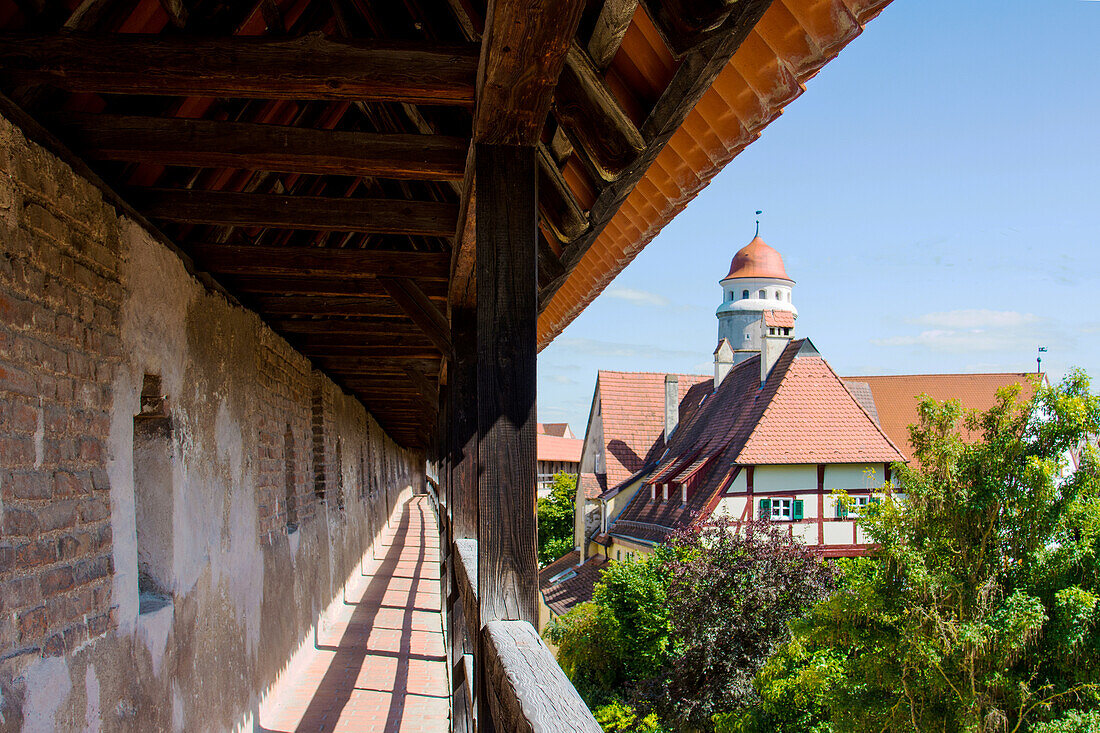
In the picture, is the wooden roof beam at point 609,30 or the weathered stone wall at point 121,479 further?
the weathered stone wall at point 121,479

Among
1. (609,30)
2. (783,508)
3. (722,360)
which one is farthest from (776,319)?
(609,30)

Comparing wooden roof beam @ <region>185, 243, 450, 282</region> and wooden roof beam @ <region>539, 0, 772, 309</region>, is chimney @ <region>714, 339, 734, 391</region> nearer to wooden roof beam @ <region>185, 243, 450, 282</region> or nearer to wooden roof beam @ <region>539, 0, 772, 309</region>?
wooden roof beam @ <region>185, 243, 450, 282</region>

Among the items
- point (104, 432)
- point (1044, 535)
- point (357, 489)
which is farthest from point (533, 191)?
point (1044, 535)

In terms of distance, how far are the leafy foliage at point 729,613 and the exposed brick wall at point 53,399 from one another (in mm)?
11691

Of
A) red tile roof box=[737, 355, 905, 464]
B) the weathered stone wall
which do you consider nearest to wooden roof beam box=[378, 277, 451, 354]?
the weathered stone wall

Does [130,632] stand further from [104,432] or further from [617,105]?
[617,105]

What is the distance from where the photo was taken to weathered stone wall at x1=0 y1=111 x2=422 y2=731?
2395 mm

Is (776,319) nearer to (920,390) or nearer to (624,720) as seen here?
(624,720)

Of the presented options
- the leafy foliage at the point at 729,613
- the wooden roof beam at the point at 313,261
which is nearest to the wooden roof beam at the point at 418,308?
the wooden roof beam at the point at 313,261

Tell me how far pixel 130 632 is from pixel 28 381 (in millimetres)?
1151

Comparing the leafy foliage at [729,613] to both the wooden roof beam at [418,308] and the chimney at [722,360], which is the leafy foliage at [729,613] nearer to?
the wooden roof beam at [418,308]

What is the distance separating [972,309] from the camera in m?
154

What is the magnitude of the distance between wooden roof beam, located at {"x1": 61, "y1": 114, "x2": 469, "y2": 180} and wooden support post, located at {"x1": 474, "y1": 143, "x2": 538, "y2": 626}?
66 centimetres

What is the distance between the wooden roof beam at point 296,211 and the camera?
3.38 meters
